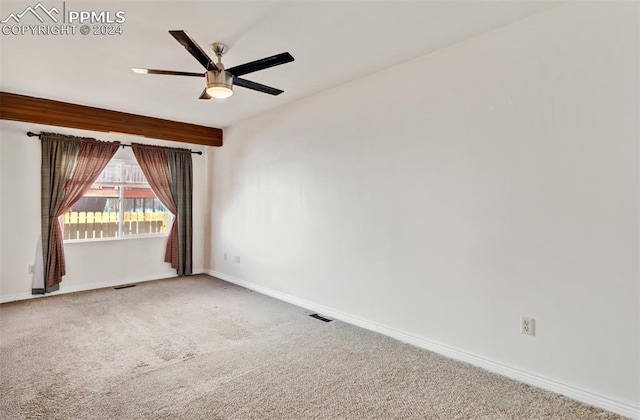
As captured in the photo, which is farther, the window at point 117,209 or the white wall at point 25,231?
the window at point 117,209

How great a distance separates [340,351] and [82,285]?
394 cm

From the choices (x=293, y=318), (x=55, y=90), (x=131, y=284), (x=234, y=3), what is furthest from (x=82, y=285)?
(x=234, y=3)

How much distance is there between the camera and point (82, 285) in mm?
4691

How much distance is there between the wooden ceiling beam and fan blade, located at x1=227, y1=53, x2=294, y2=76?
9.26 ft

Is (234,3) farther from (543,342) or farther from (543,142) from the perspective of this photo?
(543,342)

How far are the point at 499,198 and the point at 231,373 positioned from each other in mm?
2330

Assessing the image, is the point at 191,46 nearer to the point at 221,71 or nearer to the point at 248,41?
the point at 221,71

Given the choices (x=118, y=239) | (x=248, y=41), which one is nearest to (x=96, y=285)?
(x=118, y=239)

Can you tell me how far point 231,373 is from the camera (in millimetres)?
2453

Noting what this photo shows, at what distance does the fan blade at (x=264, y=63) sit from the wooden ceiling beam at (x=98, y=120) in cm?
282

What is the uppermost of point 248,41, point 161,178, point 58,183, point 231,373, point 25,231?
point 248,41

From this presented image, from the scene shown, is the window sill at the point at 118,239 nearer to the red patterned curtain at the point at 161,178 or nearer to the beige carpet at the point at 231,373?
the red patterned curtain at the point at 161,178

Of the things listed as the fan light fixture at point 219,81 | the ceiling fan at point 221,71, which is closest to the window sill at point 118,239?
the ceiling fan at point 221,71

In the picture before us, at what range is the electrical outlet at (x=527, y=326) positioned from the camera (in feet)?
7.60
